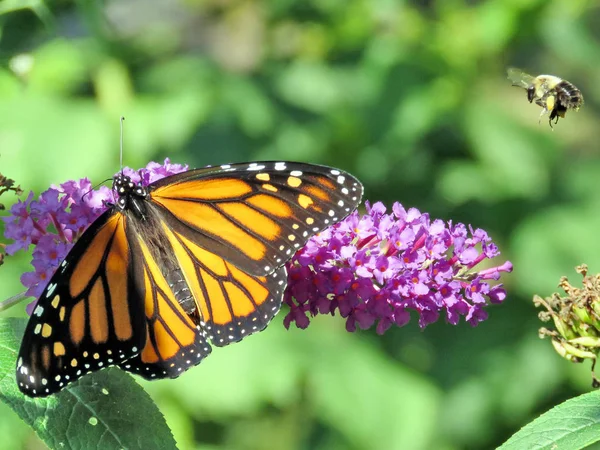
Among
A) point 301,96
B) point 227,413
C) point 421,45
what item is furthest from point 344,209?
point 421,45

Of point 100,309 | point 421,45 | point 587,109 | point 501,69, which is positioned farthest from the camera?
point 587,109

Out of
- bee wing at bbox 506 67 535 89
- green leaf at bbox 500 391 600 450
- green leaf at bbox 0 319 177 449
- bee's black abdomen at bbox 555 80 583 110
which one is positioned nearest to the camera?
green leaf at bbox 500 391 600 450

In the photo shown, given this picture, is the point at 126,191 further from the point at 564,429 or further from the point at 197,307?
the point at 564,429

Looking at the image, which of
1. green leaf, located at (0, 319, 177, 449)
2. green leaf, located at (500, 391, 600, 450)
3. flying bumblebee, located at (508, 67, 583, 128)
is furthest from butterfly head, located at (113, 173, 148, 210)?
flying bumblebee, located at (508, 67, 583, 128)

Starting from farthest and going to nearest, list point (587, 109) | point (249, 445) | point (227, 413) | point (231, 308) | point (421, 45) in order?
point (587, 109) < point (421, 45) < point (249, 445) < point (227, 413) < point (231, 308)

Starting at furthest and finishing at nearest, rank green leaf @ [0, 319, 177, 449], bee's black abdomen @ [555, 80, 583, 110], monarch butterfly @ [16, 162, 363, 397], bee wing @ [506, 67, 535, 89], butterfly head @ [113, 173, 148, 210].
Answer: bee wing @ [506, 67, 535, 89], bee's black abdomen @ [555, 80, 583, 110], butterfly head @ [113, 173, 148, 210], monarch butterfly @ [16, 162, 363, 397], green leaf @ [0, 319, 177, 449]

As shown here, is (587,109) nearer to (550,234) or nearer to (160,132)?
(550,234)

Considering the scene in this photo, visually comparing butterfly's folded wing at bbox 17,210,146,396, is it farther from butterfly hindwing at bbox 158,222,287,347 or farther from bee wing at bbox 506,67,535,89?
bee wing at bbox 506,67,535,89
